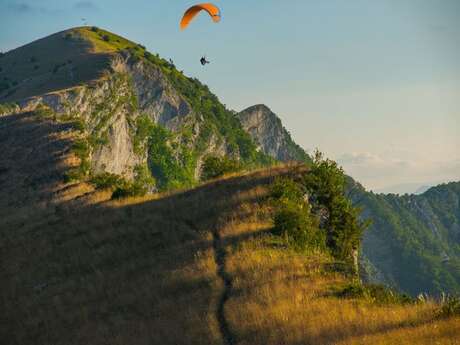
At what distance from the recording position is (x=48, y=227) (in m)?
35.6

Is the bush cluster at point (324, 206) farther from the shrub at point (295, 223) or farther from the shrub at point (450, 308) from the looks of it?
the shrub at point (450, 308)

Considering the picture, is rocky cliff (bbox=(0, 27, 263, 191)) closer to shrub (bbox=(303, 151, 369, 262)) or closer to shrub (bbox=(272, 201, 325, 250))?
shrub (bbox=(303, 151, 369, 262))

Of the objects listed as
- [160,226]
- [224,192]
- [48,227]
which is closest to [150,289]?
[160,226]

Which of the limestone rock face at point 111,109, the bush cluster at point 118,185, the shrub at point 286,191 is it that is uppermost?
the limestone rock face at point 111,109

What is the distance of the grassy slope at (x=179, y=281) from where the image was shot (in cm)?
1509

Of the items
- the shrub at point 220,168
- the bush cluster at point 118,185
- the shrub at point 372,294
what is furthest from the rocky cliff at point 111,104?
the shrub at point 372,294

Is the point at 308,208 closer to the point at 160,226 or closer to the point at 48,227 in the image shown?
the point at 160,226

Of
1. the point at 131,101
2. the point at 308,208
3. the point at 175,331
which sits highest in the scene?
the point at 131,101

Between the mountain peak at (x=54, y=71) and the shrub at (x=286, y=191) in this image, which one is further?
the mountain peak at (x=54, y=71)

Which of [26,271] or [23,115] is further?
[23,115]

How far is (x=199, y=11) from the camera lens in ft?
120

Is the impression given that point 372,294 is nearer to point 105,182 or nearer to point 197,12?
point 197,12

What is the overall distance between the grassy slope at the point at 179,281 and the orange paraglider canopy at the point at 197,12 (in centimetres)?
1005

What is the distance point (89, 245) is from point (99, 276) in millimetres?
5461
